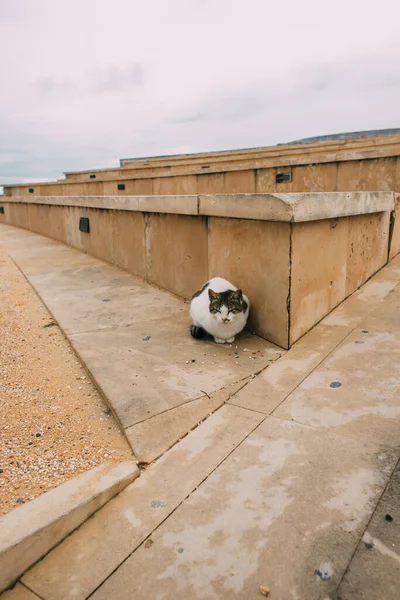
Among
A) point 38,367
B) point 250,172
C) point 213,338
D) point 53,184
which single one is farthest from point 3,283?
point 53,184

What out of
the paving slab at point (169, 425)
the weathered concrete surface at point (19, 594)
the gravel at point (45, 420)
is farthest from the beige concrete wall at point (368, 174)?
the weathered concrete surface at point (19, 594)

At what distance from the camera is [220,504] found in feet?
5.51

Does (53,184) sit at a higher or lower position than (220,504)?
higher

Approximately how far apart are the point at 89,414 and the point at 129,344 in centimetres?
104

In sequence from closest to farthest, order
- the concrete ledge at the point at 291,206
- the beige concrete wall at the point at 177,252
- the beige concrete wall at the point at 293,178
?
the concrete ledge at the point at 291,206 → the beige concrete wall at the point at 177,252 → the beige concrete wall at the point at 293,178

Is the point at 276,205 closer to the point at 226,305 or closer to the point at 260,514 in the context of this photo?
the point at 226,305

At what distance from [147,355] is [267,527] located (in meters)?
1.83

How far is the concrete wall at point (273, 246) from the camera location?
10.2 ft

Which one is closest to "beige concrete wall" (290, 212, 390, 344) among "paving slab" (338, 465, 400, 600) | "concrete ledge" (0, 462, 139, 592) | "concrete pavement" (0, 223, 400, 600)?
"concrete pavement" (0, 223, 400, 600)

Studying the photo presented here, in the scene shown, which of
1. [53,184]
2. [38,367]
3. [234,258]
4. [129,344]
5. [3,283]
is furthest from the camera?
[53,184]

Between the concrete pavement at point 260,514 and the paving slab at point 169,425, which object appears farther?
the paving slab at point 169,425

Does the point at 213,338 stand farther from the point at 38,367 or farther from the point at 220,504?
the point at 220,504

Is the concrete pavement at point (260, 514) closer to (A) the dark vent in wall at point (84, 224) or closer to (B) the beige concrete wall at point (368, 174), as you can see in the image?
(B) the beige concrete wall at point (368, 174)

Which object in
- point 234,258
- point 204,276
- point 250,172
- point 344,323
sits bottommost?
point 344,323
